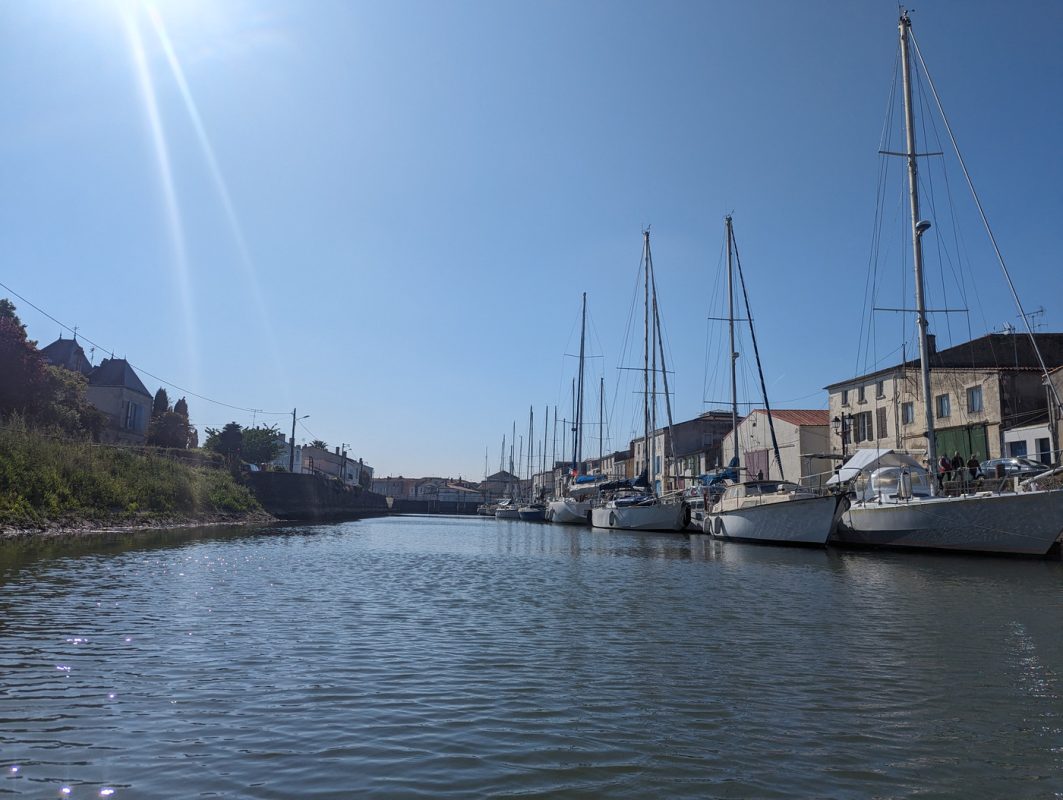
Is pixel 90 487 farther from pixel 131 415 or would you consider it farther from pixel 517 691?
pixel 131 415

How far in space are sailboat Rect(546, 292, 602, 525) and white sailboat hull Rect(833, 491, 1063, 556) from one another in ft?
113

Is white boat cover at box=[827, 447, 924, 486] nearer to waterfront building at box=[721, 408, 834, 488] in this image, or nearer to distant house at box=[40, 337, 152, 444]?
waterfront building at box=[721, 408, 834, 488]

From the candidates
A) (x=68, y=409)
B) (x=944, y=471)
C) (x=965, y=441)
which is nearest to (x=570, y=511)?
(x=965, y=441)

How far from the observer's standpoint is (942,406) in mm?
42625

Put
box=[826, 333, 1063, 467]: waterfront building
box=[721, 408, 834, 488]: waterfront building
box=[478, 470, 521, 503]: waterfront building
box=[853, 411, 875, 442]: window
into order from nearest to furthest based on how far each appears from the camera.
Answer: box=[826, 333, 1063, 467]: waterfront building < box=[853, 411, 875, 442]: window < box=[721, 408, 834, 488]: waterfront building < box=[478, 470, 521, 503]: waterfront building

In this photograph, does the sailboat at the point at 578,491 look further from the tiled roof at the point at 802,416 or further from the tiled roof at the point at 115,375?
the tiled roof at the point at 115,375

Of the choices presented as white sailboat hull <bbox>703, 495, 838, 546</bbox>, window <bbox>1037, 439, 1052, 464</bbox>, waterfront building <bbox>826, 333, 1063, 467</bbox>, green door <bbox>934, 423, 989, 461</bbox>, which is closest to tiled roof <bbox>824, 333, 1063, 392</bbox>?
waterfront building <bbox>826, 333, 1063, 467</bbox>

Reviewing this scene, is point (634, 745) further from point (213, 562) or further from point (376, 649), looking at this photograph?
point (213, 562)

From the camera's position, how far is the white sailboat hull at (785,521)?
100 ft

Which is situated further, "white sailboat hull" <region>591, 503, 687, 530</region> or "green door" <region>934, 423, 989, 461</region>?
"white sailboat hull" <region>591, 503, 687, 530</region>

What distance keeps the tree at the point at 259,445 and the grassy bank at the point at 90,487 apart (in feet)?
146

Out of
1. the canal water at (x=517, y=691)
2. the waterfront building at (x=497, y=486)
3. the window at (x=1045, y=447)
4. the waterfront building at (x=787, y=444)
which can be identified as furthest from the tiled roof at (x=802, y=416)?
the waterfront building at (x=497, y=486)

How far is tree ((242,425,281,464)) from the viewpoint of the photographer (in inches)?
3583

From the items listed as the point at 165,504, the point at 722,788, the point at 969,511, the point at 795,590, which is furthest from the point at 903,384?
the point at 722,788
